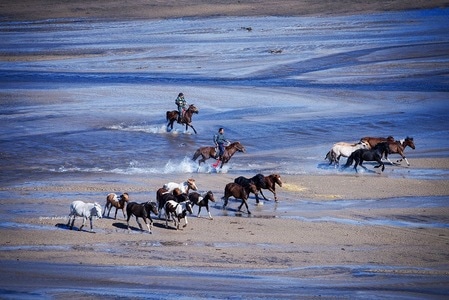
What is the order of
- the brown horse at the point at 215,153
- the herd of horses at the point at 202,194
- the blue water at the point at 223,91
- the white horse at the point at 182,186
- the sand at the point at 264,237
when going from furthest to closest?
the blue water at the point at 223,91 → the brown horse at the point at 215,153 → the white horse at the point at 182,186 → the herd of horses at the point at 202,194 → the sand at the point at 264,237

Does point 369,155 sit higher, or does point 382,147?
point 382,147

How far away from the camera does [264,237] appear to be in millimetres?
17906

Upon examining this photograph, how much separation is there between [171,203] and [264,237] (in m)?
2.09

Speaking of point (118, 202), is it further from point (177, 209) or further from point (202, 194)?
point (202, 194)

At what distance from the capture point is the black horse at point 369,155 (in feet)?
81.3

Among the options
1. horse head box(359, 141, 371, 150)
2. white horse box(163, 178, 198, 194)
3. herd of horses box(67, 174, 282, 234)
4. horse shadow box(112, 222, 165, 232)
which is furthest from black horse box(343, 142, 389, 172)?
horse shadow box(112, 222, 165, 232)

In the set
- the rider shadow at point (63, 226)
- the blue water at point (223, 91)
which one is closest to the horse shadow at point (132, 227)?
the rider shadow at point (63, 226)

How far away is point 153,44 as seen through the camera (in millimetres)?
60250

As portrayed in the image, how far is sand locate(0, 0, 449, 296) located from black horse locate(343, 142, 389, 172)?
0.98 meters

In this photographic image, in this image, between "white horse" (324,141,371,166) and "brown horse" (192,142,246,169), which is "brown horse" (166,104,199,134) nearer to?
"brown horse" (192,142,246,169)

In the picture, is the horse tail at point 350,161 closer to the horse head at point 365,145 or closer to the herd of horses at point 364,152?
the herd of horses at point 364,152

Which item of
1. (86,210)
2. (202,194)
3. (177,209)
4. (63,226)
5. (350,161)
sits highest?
(350,161)

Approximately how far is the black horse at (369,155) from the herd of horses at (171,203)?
3843mm

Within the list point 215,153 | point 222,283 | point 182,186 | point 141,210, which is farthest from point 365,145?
point 222,283
